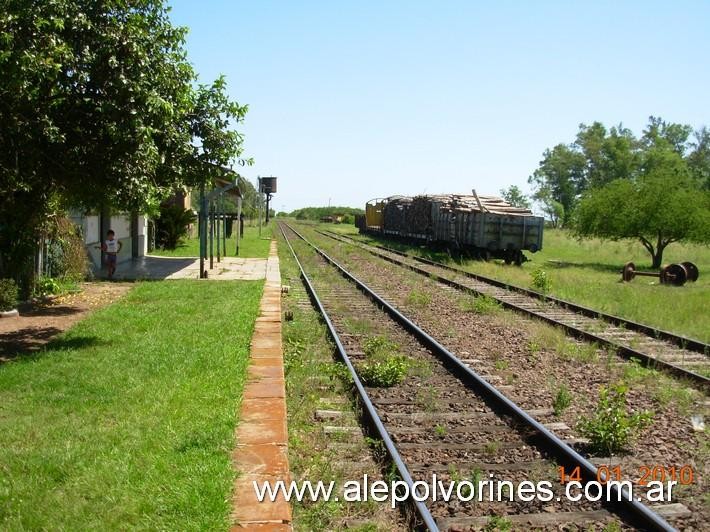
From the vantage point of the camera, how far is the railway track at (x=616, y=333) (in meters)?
8.47

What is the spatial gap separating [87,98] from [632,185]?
23.3 m

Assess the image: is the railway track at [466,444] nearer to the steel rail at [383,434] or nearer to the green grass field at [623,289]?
the steel rail at [383,434]

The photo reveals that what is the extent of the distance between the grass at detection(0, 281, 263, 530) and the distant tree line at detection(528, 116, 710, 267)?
19.4 meters

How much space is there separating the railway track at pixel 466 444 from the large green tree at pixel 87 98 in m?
3.64

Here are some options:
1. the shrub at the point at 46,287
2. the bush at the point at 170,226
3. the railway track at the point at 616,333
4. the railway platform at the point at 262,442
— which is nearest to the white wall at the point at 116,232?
the bush at the point at 170,226

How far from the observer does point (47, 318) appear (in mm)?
10438

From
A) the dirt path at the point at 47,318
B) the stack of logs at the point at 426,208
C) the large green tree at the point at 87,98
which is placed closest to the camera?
the large green tree at the point at 87,98

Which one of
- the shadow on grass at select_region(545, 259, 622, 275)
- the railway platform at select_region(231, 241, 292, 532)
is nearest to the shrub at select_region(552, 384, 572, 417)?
the railway platform at select_region(231, 241, 292, 532)

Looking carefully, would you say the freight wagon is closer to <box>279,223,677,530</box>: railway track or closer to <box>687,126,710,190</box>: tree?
<box>279,223,677,530</box>: railway track

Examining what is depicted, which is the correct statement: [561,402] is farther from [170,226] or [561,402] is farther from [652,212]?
[170,226]

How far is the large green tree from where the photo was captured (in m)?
7.17

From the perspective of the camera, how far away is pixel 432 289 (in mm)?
16469
